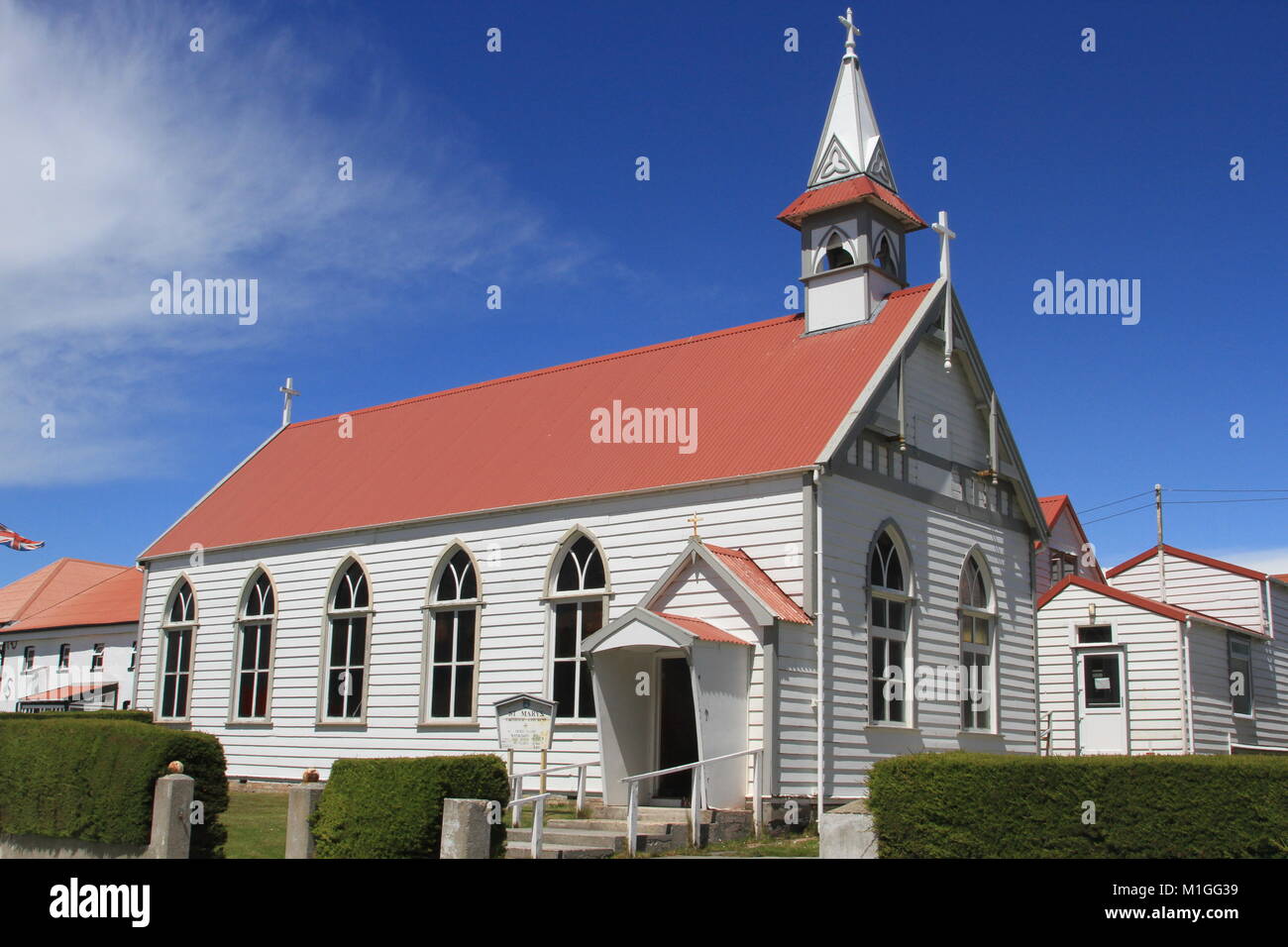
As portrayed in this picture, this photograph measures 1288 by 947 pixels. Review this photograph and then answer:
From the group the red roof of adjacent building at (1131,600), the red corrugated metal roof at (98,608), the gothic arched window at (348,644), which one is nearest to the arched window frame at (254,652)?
the gothic arched window at (348,644)

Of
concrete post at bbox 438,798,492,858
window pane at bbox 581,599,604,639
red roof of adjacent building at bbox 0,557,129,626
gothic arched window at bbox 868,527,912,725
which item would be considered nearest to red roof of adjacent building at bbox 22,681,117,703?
red roof of adjacent building at bbox 0,557,129,626

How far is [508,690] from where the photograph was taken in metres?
23.3

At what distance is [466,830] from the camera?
13.0 m

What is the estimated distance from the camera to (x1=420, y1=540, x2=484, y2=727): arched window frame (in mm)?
24141

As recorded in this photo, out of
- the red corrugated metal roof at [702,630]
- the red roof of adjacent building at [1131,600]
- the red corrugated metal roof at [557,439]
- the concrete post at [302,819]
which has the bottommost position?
the concrete post at [302,819]

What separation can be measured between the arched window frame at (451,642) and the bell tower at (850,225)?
8.23 meters

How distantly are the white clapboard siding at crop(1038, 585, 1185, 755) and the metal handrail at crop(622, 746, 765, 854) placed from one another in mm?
12287

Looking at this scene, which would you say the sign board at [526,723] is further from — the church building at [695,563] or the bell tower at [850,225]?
the bell tower at [850,225]

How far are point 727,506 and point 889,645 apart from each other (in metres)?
3.62

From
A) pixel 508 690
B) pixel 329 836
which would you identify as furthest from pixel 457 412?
pixel 329 836

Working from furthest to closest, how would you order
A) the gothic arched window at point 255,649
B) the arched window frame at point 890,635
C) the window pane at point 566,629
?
the gothic arched window at point 255,649
the window pane at point 566,629
the arched window frame at point 890,635

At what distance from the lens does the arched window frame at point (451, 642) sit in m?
24.1

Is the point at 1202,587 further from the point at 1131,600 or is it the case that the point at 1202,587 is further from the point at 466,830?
the point at 466,830
